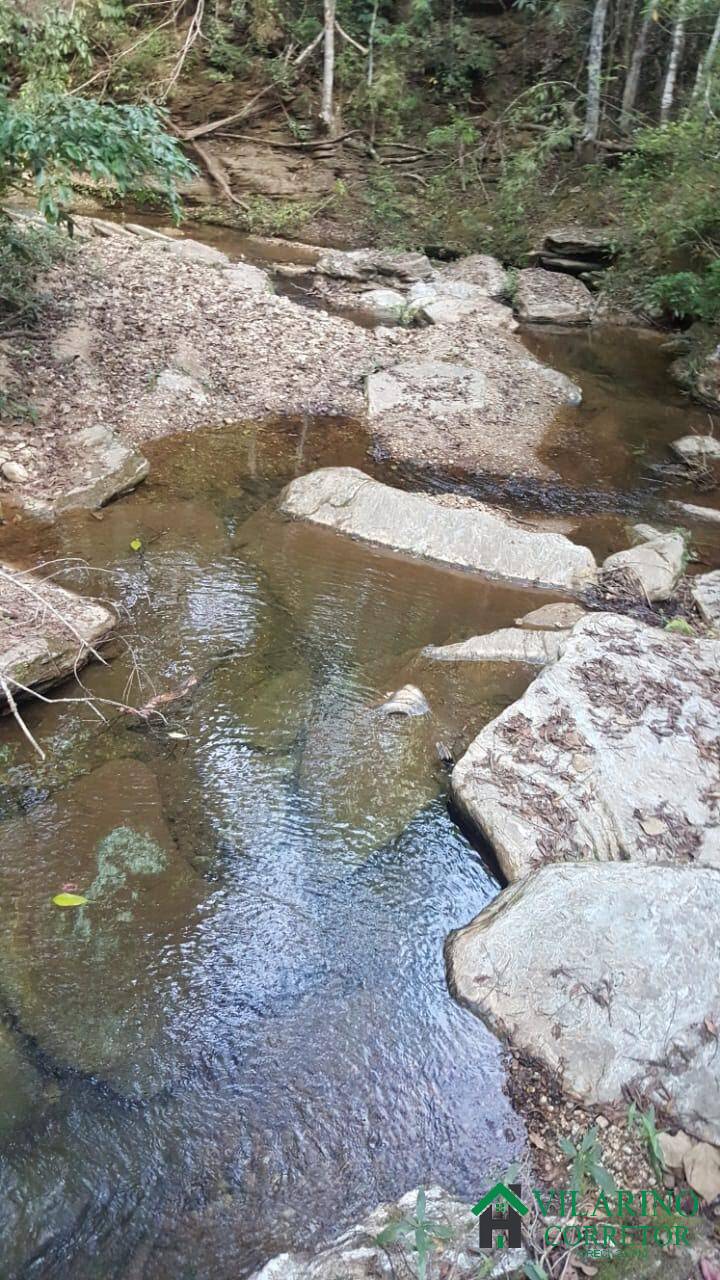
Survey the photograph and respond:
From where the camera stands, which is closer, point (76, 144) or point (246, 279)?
point (76, 144)

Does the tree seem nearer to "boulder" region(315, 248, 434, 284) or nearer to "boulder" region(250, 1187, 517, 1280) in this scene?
"boulder" region(315, 248, 434, 284)

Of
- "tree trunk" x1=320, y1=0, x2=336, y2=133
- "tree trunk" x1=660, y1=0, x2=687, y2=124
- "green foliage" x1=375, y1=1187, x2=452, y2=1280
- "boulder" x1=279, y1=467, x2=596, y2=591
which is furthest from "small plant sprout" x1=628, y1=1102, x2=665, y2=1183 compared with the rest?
"tree trunk" x1=320, y1=0, x2=336, y2=133

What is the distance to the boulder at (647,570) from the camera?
5734 millimetres

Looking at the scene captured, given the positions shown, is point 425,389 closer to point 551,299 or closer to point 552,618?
point 552,618

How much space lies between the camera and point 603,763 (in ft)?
12.9

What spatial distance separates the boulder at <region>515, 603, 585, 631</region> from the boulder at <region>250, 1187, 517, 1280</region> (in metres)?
3.54

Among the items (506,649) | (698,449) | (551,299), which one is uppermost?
(551,299)

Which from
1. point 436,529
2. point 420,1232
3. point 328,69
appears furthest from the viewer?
point 328,69

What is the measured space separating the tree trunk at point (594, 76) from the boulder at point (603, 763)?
12.7 meters

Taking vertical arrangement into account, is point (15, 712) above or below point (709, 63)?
below

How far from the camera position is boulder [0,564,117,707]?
425cm

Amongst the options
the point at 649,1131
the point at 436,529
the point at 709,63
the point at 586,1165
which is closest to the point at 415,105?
the point at 709,63

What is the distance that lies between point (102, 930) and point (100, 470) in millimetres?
4106

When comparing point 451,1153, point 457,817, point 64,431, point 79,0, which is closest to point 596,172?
point 79,0
